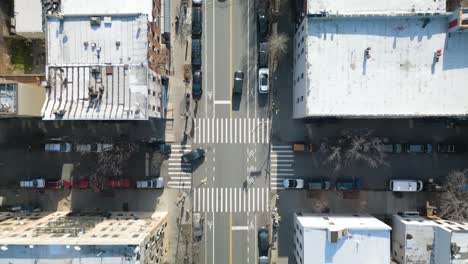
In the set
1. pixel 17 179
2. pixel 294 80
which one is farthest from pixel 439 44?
pixel 17 179

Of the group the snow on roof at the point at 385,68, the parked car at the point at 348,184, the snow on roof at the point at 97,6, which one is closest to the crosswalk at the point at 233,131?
the snow on roof at the point at 385,68

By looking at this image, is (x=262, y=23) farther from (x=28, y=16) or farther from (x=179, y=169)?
(x=28, y=16)

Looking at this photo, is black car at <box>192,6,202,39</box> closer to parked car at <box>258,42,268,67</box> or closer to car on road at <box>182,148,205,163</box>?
parked car at <box>258,42,268,67</box>

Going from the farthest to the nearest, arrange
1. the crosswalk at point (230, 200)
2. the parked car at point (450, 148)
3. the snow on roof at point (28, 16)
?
the crosswalk at point (230, 200), the parked car at point (450, 148), the snow on roof at point (28, 16)

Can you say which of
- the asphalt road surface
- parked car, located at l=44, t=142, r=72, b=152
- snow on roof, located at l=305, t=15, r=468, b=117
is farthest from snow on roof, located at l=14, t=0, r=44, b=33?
snow on roof, located at l=305, t=15, r=468, b=117

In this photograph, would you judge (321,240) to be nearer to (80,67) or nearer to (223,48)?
(223,48)

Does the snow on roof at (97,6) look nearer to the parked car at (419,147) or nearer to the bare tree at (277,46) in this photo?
the bare tree at (277,46)

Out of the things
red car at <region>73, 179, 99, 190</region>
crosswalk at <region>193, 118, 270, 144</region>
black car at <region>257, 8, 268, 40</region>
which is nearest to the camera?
black car at <region>257, 8, 268, 40</region>
